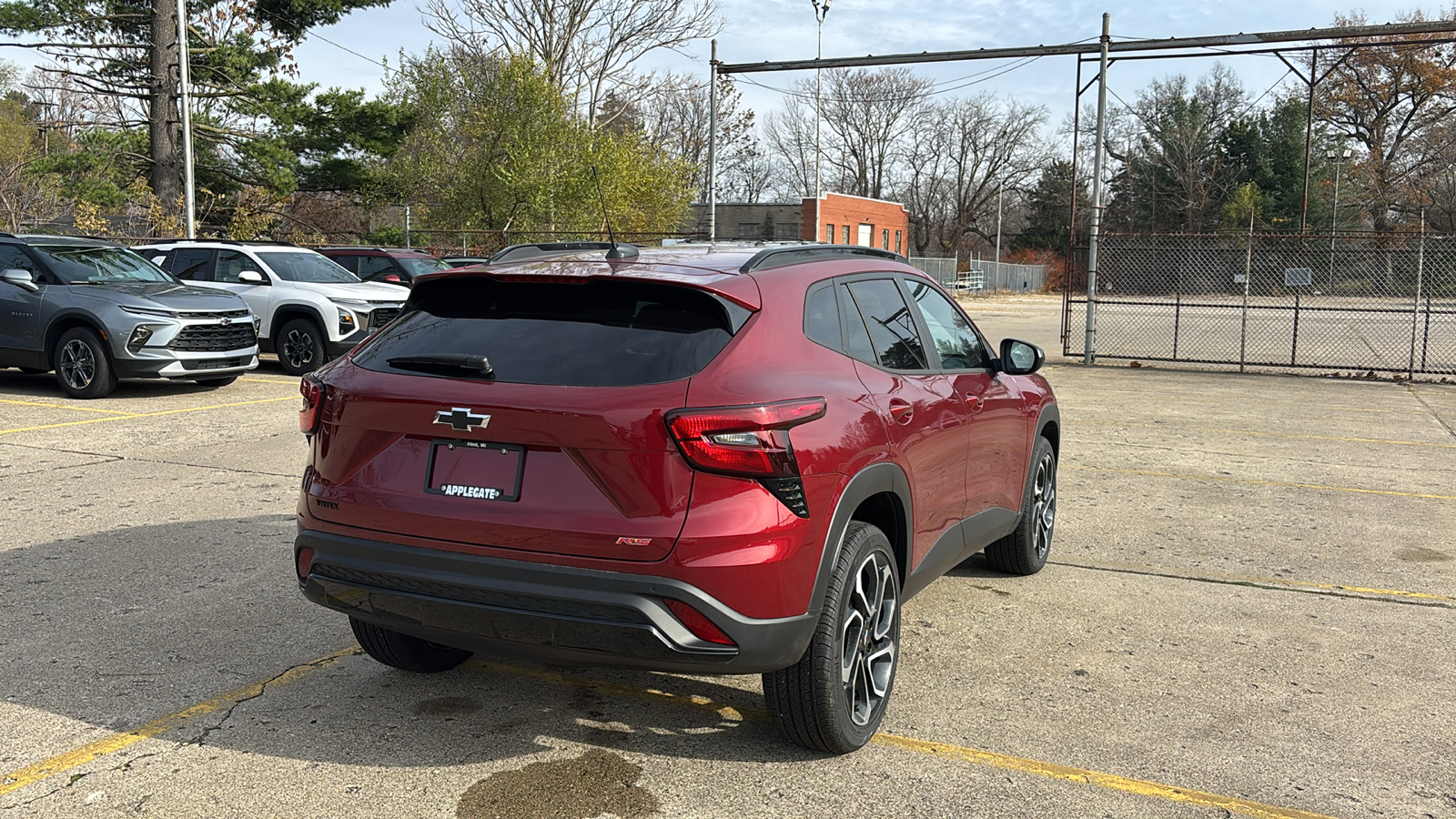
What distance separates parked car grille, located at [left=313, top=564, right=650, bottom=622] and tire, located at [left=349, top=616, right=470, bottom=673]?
2.31 ft

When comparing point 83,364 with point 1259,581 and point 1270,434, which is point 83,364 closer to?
point 1259,581

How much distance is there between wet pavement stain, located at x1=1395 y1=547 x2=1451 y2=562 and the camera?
22.2 ft

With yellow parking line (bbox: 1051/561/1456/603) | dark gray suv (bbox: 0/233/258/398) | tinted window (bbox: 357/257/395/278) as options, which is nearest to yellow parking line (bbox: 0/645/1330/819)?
yellow parking line (bbox: 1051/561/1456/603)

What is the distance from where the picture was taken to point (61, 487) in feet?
26.2

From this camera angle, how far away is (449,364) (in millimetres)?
3609

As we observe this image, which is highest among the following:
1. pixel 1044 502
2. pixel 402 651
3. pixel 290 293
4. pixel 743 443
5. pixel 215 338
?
pixel 290 293

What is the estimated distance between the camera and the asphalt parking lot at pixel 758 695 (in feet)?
11.7

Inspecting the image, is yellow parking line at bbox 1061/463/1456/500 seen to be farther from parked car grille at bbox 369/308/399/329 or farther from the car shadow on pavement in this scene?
parked car grille at bbox 369/308/399/329

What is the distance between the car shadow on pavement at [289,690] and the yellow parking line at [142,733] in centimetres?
3

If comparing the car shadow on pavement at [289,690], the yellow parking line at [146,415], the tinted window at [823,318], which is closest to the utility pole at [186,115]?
the yellow parking line at [146,415]

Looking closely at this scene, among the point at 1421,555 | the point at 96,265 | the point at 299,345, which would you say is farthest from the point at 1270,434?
the point at 96,265

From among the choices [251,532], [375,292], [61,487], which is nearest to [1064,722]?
[251,532]

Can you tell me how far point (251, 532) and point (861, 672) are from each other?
4.31 m

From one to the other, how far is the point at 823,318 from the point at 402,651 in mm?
2061
